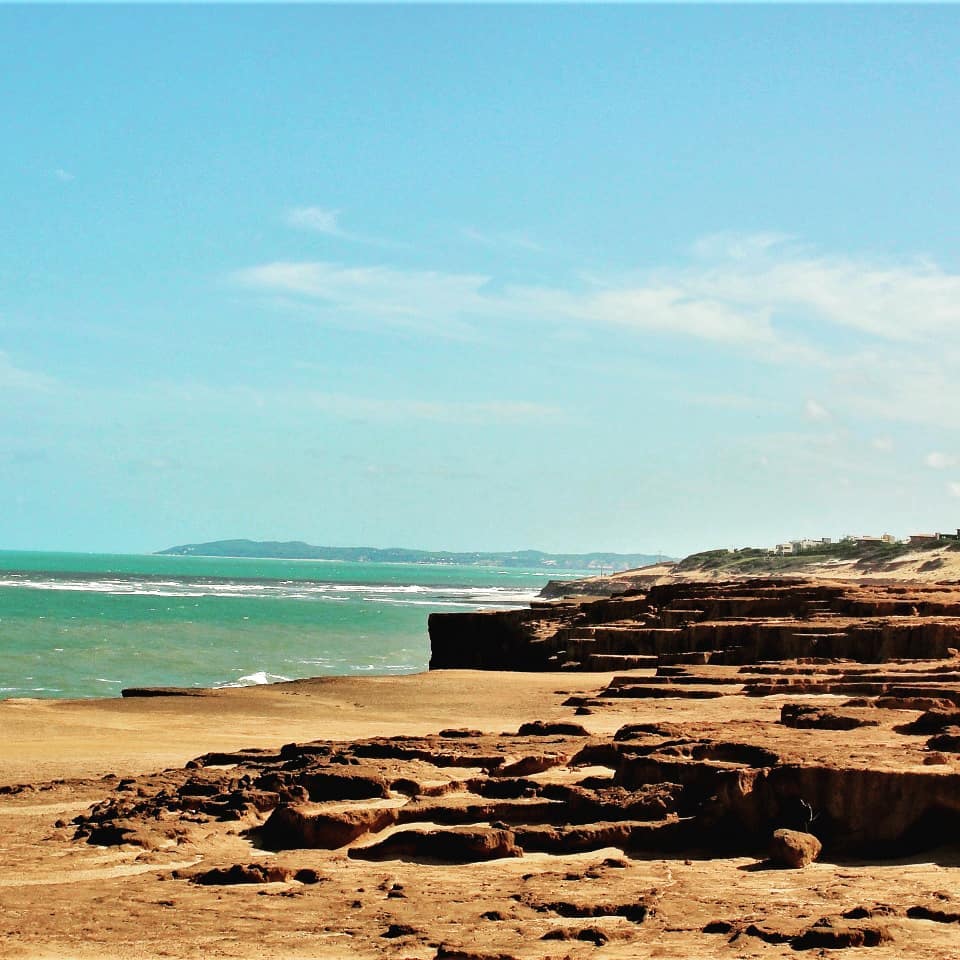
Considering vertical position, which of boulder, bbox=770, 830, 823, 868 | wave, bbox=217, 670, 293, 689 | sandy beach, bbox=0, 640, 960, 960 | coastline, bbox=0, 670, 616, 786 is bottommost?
wave, bbox=217, 670, 293, 689

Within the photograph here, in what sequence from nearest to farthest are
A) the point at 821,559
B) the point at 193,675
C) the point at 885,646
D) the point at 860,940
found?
the point at 860,940 < the point at 885,646 < the point at 193,675 < the point at 821,559

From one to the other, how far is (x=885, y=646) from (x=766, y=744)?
16.1 meters

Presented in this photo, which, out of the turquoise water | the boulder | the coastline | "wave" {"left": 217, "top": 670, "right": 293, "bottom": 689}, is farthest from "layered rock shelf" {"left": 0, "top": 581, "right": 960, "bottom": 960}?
the turquoise water

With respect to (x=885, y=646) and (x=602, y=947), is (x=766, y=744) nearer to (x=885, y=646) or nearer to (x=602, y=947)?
(x=602, y=947)

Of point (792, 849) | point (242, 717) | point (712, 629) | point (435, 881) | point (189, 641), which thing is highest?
point (712, 629)

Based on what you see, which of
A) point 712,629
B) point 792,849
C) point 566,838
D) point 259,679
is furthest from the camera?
point 259,679

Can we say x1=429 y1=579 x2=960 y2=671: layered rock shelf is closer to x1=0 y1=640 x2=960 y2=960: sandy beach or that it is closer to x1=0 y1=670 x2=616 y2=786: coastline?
x1=0 y1=670 x2=616 y2=786: coastline

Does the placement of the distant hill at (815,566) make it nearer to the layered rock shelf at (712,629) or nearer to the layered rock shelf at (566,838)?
the layered rock shelf at (712,629)

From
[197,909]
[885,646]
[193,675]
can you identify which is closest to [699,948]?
[197,909]

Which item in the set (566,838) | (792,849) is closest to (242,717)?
(566,838)

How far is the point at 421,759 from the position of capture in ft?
44.8

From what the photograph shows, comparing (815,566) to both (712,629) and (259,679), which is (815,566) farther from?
(712,629)

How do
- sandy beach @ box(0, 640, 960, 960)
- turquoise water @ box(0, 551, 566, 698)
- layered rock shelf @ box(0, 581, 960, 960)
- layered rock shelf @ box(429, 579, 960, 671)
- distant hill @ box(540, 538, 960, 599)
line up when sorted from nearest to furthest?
sandy beach @ box(0, 640, 960, 960) → layered rock shelf @ box(0, 581, 960, 960) → layered rock shelf @ box(429, 579, 960, 671) → turquoise water @ box(0, 551, 566, 698) → distant hill @ box(540, 538, 960, 599)

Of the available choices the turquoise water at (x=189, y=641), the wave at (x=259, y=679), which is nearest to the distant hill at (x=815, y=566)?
the turquoise water at (x=189, y=641)
